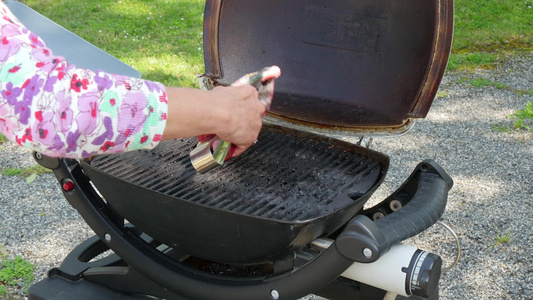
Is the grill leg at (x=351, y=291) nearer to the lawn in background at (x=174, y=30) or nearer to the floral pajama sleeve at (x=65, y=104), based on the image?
the floral pajama sleeve at (x=65, y=104)

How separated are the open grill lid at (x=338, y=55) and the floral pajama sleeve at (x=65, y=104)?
805mm

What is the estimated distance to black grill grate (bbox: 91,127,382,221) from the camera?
143 centimetres

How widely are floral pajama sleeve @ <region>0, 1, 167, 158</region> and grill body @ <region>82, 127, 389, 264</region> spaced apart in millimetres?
340

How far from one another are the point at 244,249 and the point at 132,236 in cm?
37

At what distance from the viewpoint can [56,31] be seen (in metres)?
1.62

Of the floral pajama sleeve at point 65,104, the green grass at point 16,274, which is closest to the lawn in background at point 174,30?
the green grass at point 16,274

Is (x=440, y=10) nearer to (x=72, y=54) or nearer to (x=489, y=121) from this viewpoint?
(x=72, y=54)

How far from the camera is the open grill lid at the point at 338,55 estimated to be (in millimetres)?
1631

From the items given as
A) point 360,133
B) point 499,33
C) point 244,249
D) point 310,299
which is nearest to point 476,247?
point 310,299

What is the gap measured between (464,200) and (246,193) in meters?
1.69

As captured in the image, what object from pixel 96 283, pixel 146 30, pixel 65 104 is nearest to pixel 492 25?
pixel 146 30

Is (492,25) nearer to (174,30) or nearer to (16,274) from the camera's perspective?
(174,30)

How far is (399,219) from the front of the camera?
131 centimetres

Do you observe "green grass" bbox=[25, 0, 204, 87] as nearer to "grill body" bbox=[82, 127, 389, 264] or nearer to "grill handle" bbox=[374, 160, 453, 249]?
"grill body" bbox=[82, 127, 389, 264]
